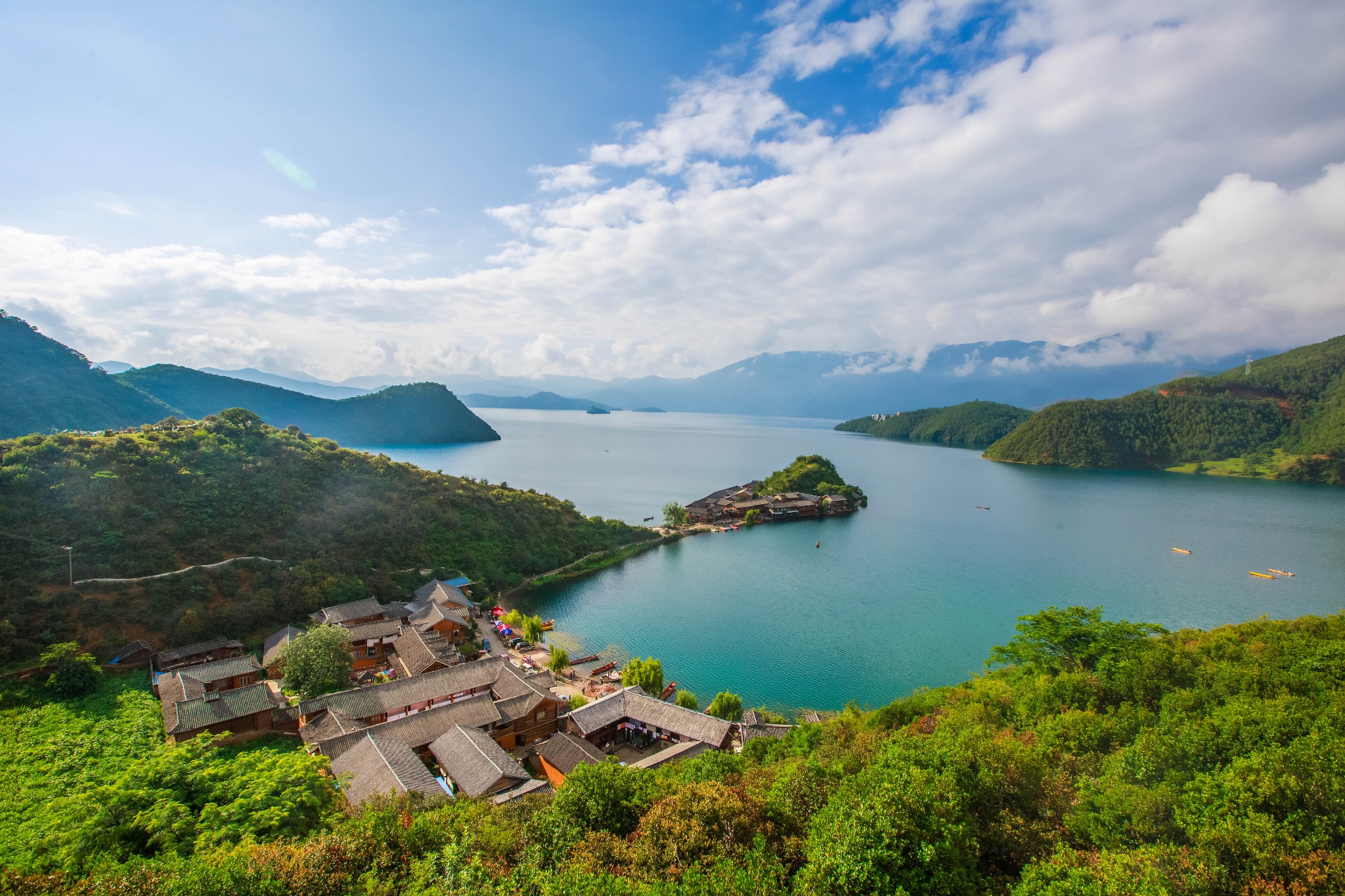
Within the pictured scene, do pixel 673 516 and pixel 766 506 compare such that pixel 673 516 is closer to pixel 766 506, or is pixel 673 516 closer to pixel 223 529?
pixel 766 506

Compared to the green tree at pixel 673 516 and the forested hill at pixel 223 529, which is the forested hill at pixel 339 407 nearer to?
the forested hill at pixel 223 529

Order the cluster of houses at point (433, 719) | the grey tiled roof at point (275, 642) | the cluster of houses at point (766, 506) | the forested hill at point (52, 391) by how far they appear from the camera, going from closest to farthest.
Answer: the cluster of houses at point (433, 719) < the grey tiled roof at point (275, 642) < the forested hill at point (52, 391) < the cluster of houses at point (766, 506)

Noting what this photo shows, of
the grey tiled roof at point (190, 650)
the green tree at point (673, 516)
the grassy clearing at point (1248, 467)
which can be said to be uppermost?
the grassy clearing at point (1248, 467)

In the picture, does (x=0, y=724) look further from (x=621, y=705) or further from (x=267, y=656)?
(x=621, y=705)

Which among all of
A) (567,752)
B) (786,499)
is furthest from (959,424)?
(567,752)

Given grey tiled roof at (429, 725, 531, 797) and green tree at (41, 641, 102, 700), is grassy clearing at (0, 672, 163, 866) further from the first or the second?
grey tiled roof at (429, 725, 531, 797)

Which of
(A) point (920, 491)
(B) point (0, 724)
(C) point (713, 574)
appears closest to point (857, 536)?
(C) point (713, 574)

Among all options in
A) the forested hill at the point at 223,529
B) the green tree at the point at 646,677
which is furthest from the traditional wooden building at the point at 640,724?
the forested hill at the point at 223,529
